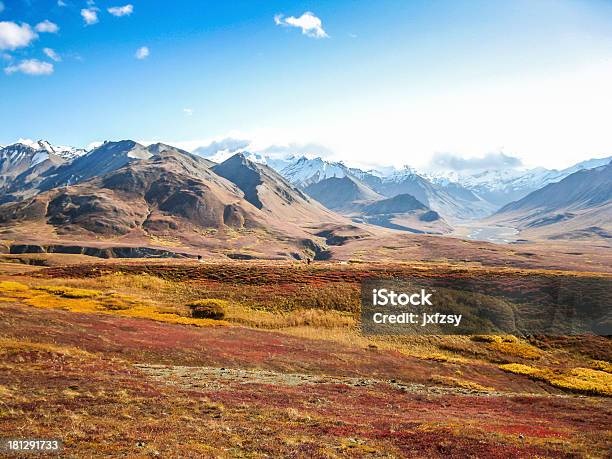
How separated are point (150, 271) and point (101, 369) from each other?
60.5 m

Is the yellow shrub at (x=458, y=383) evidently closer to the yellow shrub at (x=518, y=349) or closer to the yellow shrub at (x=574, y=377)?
the yellow shrub at (x=574, y=377)

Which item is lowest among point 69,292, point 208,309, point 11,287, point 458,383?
point 458,383

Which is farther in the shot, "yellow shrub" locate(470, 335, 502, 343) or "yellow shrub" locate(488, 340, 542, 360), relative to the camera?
"yellow shrub" locate(470, 335, 502, 343)

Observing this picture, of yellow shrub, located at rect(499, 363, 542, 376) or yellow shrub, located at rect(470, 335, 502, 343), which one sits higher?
yellow shrub, located at rect(470, 335, 502, 343)

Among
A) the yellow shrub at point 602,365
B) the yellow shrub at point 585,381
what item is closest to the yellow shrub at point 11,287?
the yellow shrub at point 585,381

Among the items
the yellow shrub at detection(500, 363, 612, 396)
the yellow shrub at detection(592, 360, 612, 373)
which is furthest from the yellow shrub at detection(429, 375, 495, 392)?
the yellow shrub at detection(592, 360, 612, 373)

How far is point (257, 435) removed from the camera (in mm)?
→ 19391

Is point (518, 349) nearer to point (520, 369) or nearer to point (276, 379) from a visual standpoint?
point (520, 369)

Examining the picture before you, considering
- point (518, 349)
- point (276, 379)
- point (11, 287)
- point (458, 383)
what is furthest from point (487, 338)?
point (11, 287)

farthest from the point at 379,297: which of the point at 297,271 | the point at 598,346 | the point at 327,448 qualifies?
the point at 327,448

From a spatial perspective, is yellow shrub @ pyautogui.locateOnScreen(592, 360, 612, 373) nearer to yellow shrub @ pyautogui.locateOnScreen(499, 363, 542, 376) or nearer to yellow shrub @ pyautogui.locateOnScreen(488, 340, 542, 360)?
yellow shrub @ pyautogui.locateOnScreen(488, 340, 542, 360)

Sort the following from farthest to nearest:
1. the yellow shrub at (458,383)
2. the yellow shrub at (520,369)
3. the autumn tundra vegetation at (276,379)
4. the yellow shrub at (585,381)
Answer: the yellow shrub at (520,369), the yellow shrub at (585,381), the yellow shrub at (458,383), the autumn tundra vegetation at (276,379)

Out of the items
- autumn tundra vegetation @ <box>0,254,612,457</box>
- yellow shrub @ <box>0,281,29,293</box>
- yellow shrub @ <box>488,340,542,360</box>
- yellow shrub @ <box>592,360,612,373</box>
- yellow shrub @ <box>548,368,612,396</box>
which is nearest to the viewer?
autumn tundra vegetation @ <box>0,254,612,457</box>

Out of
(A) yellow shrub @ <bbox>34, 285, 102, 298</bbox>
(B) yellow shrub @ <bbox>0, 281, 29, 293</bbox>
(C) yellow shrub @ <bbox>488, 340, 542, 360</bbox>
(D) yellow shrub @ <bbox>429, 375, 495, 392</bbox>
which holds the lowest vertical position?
(C) yellow shrub @ <bbox>488, 340, 542, 360</bbox>
